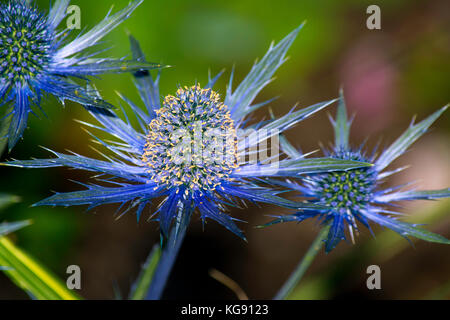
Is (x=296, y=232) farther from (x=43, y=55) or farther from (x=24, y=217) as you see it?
(x=43, y=55)

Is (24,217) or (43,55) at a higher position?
(43,55)

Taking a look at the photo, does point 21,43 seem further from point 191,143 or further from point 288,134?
point 288,134

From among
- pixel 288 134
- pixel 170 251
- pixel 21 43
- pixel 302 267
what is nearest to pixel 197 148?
pixel 170 251

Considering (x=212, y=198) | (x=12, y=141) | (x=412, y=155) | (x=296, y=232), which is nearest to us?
(x=12, y=141)

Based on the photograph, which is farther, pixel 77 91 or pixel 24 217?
pixel 24 217

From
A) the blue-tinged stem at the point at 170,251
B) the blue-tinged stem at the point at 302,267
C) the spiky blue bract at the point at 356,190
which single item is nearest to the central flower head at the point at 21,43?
the blue-tinged stem at the point at 170,251

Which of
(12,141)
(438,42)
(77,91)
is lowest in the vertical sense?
(12,141)

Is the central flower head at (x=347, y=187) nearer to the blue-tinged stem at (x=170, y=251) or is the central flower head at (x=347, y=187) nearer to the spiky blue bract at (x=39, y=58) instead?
the blue-tinged stem at (x=170, y=251)
